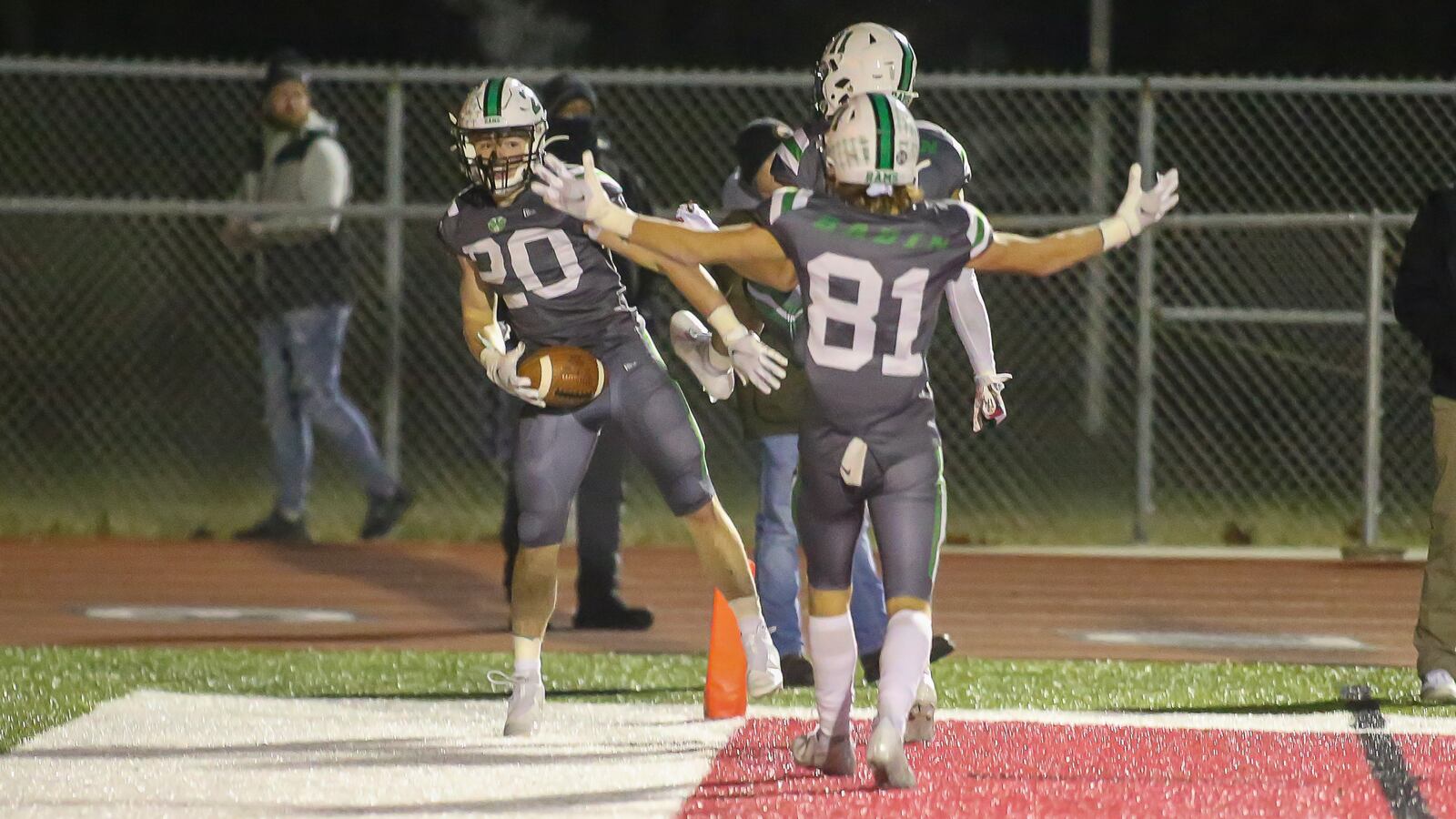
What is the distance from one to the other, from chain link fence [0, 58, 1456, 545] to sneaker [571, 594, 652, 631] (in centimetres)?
121

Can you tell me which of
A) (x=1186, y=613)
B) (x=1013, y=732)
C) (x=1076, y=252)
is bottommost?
(x=1186, y=613)

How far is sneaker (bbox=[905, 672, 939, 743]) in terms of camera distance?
638 cm

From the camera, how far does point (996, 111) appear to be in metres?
21.7

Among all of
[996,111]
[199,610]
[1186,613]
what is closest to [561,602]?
[199,610]

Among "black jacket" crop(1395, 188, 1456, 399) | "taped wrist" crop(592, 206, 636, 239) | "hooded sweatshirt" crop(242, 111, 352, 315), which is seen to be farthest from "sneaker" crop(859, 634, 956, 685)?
"hooded sweatshirt" crop(242, 111, 352, 315)

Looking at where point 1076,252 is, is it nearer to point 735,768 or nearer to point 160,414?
point 735,768

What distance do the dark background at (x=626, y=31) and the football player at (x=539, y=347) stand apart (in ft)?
67.0

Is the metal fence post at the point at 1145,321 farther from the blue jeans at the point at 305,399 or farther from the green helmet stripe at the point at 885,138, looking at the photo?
the green helmet stripe at the point at 885,138

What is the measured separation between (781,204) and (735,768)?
1.50 metres

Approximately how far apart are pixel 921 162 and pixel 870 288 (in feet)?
2.45

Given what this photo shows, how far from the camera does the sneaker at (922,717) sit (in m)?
6.38

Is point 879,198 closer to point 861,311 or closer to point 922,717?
point 861,311

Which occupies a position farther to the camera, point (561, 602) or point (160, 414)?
point (160, 414)

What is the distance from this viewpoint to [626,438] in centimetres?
689
